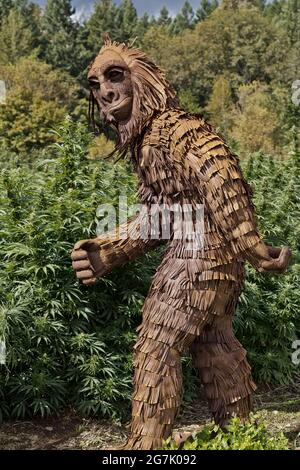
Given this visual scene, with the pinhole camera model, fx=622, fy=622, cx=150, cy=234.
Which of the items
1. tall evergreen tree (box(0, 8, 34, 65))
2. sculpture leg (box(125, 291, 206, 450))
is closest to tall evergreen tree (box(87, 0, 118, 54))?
tall evergreen tree (box(0, 8, 34, 65))

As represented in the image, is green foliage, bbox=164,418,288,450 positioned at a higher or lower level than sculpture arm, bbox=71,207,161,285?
lower

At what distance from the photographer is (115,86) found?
2.48 metres

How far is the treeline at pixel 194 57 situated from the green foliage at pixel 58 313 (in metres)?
16.0

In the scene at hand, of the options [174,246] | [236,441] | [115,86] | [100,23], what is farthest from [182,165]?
[100,23]

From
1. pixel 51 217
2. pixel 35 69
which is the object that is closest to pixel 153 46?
pixel 35 69

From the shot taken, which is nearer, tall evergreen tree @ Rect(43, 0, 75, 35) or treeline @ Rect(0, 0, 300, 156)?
treeline @ Rect(0, 0, 300, 156)

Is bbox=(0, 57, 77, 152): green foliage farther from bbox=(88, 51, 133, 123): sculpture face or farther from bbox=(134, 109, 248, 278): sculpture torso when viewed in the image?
bbox=(134, 109, 248, 278): sculpture torso

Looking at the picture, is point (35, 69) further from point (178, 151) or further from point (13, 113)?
point (178, 151)

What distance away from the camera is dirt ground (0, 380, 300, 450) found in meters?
3.22

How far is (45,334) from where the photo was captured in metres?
3.32

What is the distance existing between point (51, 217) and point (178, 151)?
140 cm

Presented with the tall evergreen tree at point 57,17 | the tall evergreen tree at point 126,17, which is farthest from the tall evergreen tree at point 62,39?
the tall evergreen tree at point 126,17

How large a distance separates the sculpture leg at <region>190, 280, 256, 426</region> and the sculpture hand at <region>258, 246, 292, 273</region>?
21cm

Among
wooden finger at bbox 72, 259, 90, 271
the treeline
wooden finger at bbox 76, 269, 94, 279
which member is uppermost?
the treeline
